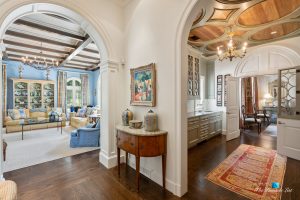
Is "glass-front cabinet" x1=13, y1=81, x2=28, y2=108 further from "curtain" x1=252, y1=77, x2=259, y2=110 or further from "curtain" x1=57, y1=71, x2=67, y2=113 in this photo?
"curtain" x1=252, y1=77, x2=259, y2=110

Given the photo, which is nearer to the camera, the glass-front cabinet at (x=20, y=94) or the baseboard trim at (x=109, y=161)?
the baseboard trim at (x=109, y=161)

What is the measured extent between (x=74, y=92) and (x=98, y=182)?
8.58 meters

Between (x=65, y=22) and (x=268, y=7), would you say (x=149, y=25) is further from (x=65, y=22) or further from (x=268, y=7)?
(x=65, y=22)

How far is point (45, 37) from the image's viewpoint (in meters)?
4.71

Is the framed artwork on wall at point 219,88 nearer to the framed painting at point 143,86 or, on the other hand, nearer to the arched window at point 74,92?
the framed painting at point 143,86

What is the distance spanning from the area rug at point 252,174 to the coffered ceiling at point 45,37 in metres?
4.89

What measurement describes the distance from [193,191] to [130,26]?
10.8 ft

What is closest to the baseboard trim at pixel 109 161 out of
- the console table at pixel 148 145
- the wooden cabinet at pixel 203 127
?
the console table at pixel 148 145

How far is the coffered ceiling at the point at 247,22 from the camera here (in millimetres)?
2766

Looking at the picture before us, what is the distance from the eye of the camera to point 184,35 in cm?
211

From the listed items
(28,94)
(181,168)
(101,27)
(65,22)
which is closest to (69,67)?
(28,94)

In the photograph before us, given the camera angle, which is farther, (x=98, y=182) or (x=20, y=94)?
(x=20, y=94)

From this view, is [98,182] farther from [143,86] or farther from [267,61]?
[267,61]

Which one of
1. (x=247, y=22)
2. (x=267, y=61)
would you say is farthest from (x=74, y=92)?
(x=267, y=61)
